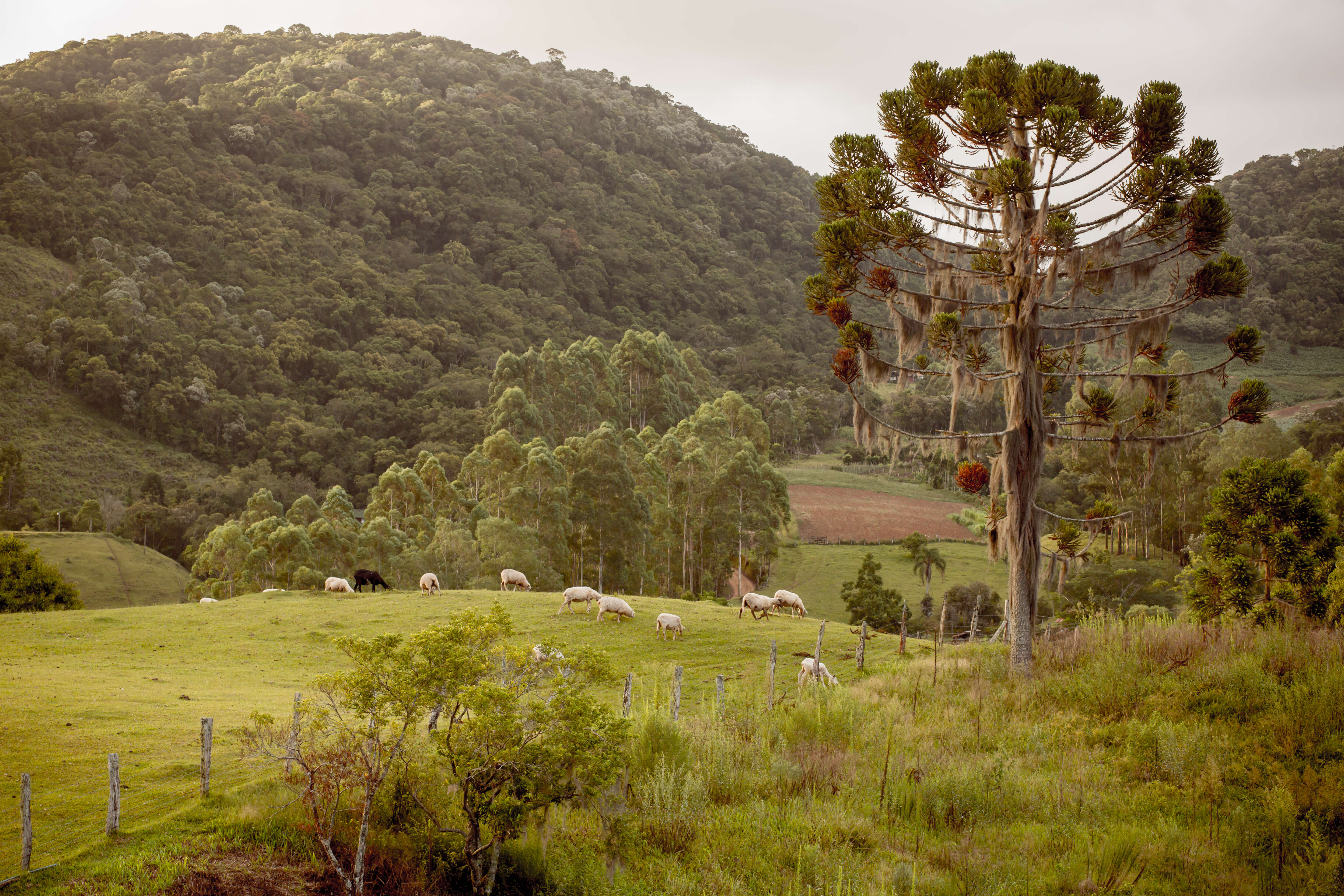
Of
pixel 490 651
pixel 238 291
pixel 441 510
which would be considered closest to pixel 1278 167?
pixel 441 510

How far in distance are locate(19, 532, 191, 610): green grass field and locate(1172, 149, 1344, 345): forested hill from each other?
398 ft

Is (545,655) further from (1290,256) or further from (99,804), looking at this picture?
(1290,256)

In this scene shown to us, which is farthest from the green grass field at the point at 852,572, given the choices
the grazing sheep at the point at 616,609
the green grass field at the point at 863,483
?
the grazing sheep at the point at 616,609

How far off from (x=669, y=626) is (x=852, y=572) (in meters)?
32.7

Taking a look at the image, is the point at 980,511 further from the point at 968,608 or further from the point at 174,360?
the point at 174,360

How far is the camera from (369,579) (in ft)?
110

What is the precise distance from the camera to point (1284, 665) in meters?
11.4

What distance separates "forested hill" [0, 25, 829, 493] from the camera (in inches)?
3600

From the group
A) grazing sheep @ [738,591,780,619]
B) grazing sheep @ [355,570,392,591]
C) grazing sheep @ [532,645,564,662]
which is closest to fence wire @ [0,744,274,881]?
grazing sheep @ [532,645,564,662]

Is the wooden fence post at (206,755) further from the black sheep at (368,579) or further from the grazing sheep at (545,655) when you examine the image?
the black sheep at (368,579)

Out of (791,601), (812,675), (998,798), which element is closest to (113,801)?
(998,798)

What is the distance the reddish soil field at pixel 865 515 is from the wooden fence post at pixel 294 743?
57117 millimetres

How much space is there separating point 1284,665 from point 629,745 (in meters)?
9.61

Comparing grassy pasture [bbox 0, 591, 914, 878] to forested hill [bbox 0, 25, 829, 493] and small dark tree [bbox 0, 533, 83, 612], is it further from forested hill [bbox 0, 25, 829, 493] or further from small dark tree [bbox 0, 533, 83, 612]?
forested hill [bbox 0, 25, 829, 493]
